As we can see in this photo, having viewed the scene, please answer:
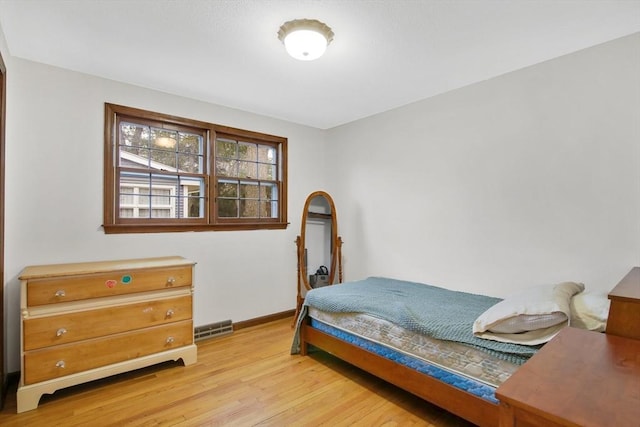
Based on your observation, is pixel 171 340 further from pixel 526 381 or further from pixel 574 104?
pixel 574 104

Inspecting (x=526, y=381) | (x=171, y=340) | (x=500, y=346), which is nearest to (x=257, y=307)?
(x=171, y=340)

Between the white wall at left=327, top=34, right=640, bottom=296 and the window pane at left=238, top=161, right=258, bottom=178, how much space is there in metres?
1.33

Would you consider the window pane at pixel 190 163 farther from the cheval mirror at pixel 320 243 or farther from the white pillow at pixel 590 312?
the white pillow at pixel 590 312

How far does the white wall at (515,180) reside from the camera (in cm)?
219

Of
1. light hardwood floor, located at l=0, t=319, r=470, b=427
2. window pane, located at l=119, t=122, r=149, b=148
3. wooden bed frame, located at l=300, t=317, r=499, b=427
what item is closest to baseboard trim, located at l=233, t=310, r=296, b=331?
light hardwood floor, located at l=0, t=319, r=470, b=427

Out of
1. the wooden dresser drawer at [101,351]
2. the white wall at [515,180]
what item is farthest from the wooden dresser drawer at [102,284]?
the white wall at [515,180]

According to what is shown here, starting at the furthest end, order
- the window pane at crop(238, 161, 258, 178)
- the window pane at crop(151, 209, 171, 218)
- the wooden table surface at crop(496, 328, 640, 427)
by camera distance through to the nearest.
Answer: the window pane at crop(238, 161, 258, 178) < the window pane at crop(151, 209, 171, 218) < the wooden table surface at crop(496, 328, 640, 427)

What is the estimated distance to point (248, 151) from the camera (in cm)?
379

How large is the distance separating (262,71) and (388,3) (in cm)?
121

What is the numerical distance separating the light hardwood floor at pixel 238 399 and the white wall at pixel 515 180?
1.31 meters

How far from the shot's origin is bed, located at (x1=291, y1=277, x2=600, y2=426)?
1.70 metres

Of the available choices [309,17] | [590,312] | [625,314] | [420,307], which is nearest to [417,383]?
[420,307]

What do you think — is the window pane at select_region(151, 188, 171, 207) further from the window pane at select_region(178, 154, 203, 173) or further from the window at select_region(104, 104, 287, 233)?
the window pane at select_region(178, 154, 203, 173)

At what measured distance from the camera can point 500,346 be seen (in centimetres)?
172
